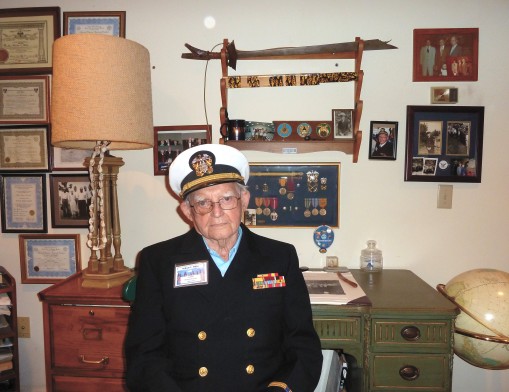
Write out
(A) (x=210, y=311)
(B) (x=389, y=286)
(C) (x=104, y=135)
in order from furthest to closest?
(B) (x=389, y=286), (C) (x=104, y=135), (A) (x=210, y=311)

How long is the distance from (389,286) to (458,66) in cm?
136

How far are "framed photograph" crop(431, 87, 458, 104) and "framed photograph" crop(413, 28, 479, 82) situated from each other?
6cm

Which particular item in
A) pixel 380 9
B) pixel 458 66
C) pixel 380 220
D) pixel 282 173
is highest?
pixel 380 9

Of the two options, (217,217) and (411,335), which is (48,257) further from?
(411,335)

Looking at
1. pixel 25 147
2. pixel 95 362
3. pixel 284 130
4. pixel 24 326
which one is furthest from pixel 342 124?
pixel 24 326

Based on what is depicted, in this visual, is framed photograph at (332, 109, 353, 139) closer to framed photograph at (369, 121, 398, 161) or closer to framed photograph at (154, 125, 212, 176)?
framed photograph at (369, 121, 398, 161)

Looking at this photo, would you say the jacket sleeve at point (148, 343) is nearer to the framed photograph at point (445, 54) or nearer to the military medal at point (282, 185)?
the military medal at point (282, 185)

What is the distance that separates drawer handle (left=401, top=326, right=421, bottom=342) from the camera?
1.63m

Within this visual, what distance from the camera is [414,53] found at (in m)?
2.14

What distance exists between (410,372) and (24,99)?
2.71 meters

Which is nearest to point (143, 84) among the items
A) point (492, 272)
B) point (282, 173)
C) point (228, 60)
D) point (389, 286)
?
point (228, 60)

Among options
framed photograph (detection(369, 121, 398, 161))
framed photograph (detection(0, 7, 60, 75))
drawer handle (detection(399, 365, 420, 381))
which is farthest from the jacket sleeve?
framed photograph (detection(0, 7, 60, 75))

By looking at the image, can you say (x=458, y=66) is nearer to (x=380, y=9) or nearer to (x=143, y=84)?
(x=380, y=9)

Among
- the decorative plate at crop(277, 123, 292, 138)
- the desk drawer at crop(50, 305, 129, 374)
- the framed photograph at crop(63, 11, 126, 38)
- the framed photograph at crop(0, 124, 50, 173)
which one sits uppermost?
the framed photograph at crop(63, 11, 126, 38)
